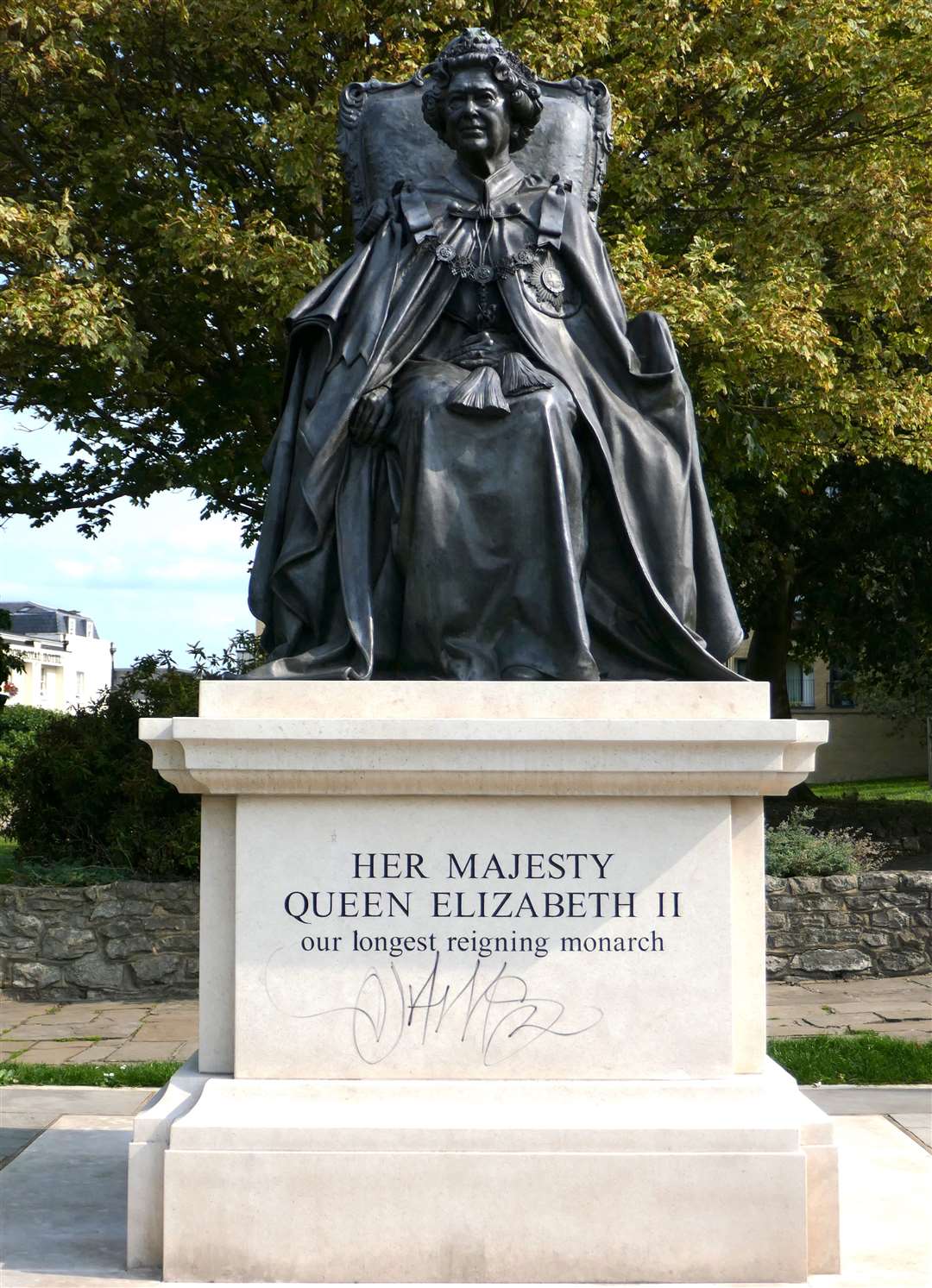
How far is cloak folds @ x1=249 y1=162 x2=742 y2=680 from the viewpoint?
14.5 ft

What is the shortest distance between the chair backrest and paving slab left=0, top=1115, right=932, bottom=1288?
3122 mm

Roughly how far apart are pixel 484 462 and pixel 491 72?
1.27 meters

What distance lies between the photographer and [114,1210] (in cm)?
453

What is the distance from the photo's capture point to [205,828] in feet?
13.8

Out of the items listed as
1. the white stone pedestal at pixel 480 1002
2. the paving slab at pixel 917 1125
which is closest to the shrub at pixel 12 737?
the paving slab at pixel 917 1125

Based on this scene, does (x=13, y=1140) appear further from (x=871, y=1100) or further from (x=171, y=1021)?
(x=171, y=1021)

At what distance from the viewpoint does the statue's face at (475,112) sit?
15.5ft

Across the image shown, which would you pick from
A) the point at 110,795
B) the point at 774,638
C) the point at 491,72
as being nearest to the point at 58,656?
the point at 774,638

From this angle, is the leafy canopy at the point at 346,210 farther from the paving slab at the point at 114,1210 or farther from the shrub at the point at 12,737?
the paving slab at the point at 114,1210

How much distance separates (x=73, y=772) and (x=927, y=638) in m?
11.1

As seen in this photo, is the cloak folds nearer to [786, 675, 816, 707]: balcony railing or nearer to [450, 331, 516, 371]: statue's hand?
[450, 331, 516, 371]: statue's hand

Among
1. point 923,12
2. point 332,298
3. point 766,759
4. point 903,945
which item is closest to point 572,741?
point 766,759

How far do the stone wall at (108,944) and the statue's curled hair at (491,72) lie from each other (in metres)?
6.69

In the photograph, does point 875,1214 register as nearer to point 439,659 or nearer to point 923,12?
point 439,659
